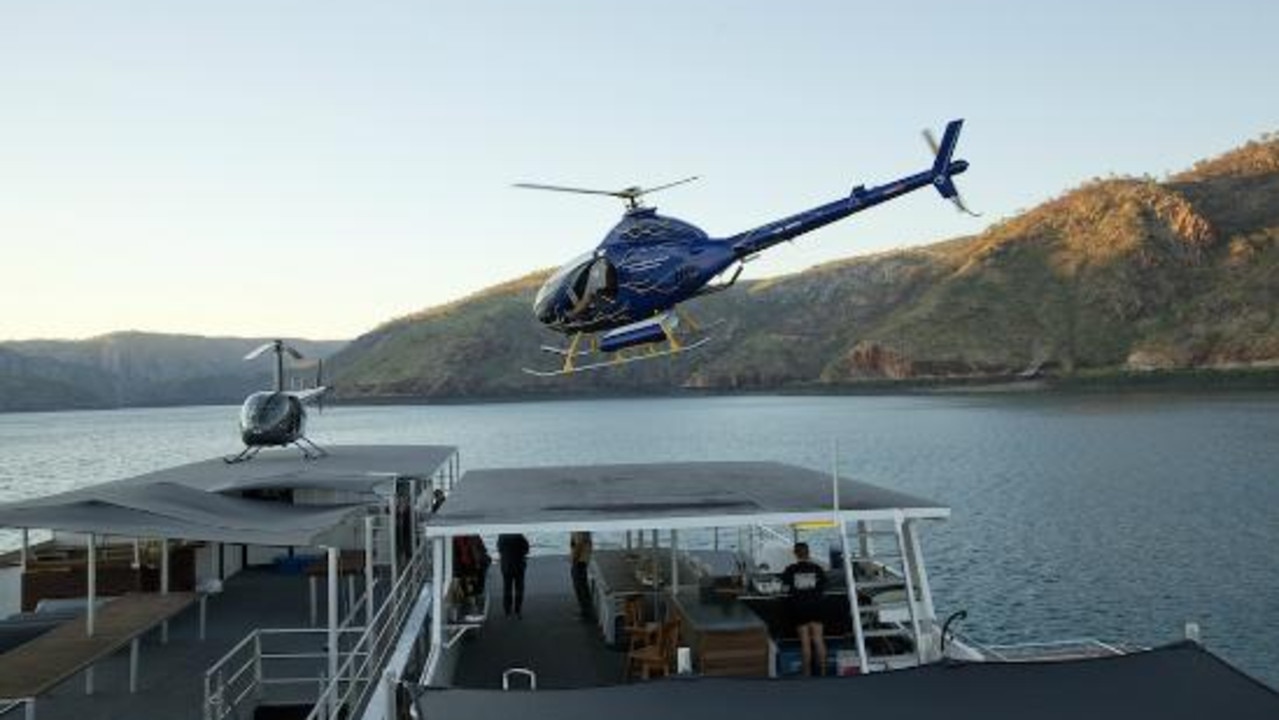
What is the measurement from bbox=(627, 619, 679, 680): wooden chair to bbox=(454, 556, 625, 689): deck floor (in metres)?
0.86

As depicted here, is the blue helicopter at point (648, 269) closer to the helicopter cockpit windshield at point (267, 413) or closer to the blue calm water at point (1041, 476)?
the helicopter cockpit windshield at point (267, 413)

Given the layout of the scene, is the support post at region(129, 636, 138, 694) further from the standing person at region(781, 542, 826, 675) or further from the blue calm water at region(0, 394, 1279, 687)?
the blue calm water at region(0, 394, 1279, 687)

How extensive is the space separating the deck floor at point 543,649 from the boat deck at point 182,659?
3.54 meters

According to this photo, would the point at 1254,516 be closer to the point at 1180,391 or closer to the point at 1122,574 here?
the point at 1122,574

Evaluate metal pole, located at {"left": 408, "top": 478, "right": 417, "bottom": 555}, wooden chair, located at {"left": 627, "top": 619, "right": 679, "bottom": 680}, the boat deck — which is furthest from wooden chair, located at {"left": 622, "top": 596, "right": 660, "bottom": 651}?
metal pole, located at {"left": 408, "top": 478, "right": 417, "bottom": 555}

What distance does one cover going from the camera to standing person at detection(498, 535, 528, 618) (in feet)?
58.2

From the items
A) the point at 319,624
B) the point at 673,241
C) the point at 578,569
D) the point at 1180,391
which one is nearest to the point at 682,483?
the point at 578,569

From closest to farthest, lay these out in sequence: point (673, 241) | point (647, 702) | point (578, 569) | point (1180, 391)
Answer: point (647, 702), point (578, 569), point (673, 241), point (1180, 391)

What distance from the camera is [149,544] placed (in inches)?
814

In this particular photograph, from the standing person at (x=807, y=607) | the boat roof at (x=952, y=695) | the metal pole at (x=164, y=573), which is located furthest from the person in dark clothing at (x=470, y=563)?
the boat roof at (x=952, y=695)

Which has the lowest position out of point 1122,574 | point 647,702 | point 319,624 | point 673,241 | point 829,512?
point 1122,574

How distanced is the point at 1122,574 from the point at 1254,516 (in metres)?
18.1

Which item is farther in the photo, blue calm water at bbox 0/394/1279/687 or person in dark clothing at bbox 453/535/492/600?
blue calm water at bbox 0/394/1279/687

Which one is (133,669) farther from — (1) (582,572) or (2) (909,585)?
(2) (909,585)
